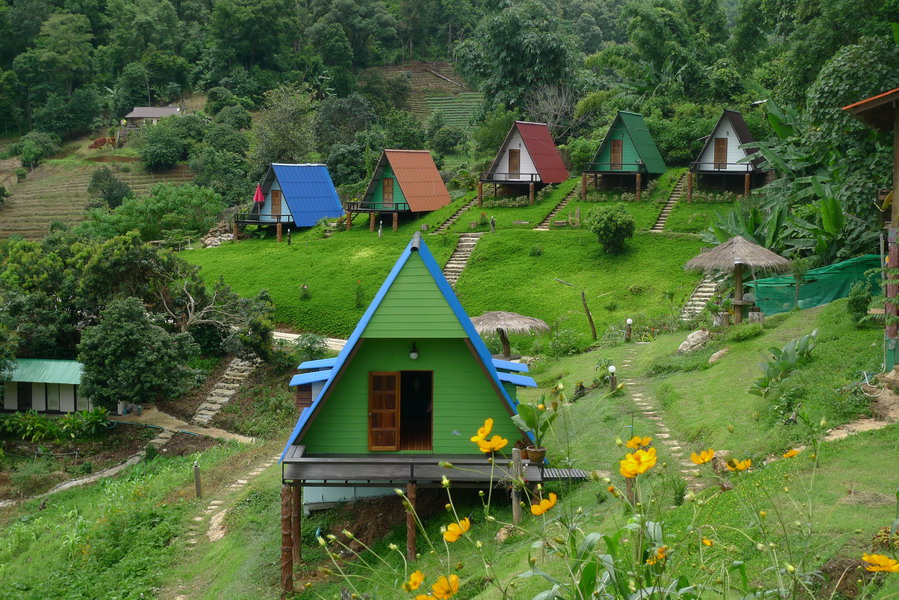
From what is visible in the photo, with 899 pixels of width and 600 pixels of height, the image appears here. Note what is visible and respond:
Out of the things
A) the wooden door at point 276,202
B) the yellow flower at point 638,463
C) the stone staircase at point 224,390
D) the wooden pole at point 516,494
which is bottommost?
the stone staircase at point 224,390

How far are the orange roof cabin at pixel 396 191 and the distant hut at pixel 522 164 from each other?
8.95ft

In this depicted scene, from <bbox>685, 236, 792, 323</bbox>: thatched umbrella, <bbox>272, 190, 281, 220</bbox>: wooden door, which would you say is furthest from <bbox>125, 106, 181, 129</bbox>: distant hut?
<bbox>685, 236, 792, 323</bbox>: thatched umbrella

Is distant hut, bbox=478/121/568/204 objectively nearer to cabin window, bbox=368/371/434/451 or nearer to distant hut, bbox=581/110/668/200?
distant hut, bbox=581/110/668/200

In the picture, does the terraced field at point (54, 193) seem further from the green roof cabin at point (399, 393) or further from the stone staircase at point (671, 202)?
the green roof cabin at point (399, 393)

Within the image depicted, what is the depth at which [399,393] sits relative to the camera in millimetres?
15148

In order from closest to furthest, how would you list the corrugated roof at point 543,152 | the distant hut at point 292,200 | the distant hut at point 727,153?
the distant hut at point 727,153, the corrugated roof at point 543,152, the distant hut at point 292,200

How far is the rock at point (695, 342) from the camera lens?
2261 centimetres

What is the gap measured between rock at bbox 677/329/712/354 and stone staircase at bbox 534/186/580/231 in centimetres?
1692

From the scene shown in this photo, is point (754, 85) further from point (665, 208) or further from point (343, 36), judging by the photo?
point (343, 36)

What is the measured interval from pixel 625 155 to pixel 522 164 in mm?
4947

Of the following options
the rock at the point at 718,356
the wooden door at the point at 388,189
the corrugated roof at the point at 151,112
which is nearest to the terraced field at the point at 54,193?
the corrugated roof at the point at 151,112

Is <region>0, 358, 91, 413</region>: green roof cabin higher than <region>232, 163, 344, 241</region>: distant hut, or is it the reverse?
<region>232, 163, 344, 241</region>: distant hut

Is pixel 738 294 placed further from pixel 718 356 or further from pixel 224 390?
pixel 224 390

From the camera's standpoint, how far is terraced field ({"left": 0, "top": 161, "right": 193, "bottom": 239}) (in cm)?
6119
